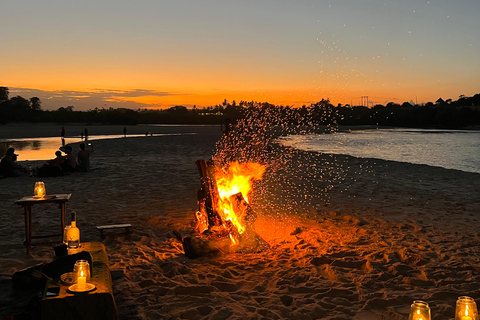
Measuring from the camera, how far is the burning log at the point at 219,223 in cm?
716

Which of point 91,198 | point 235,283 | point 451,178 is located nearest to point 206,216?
point 235,283

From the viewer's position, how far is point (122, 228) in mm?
8359

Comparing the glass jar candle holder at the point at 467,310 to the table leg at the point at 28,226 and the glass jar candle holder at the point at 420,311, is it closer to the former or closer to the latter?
the glass jar candle holder at the point at 420,311

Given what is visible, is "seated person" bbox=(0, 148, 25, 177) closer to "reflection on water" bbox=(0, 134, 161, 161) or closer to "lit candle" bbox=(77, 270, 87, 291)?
Answer: "reflection on water" bbox=(0, 134, 161, 161)

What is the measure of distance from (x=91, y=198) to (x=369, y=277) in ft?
26.8

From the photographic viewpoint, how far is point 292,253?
7.02m

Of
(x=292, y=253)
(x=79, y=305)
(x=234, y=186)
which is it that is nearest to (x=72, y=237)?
(x=79, y=305)

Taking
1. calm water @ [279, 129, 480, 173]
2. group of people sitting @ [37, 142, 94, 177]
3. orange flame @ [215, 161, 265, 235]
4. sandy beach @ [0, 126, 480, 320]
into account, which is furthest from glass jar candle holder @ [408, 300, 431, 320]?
calm water @ [279, 129, 480, 173]

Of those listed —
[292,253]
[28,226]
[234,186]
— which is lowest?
[292,253]

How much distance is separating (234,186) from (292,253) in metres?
2.02

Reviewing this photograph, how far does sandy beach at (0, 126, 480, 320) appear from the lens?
16.7 ft

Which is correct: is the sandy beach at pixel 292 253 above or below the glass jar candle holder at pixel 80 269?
below

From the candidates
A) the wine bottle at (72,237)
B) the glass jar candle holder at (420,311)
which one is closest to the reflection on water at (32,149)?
the wine bottle at (72,237)

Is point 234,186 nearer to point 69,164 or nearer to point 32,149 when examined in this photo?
point 69,164
